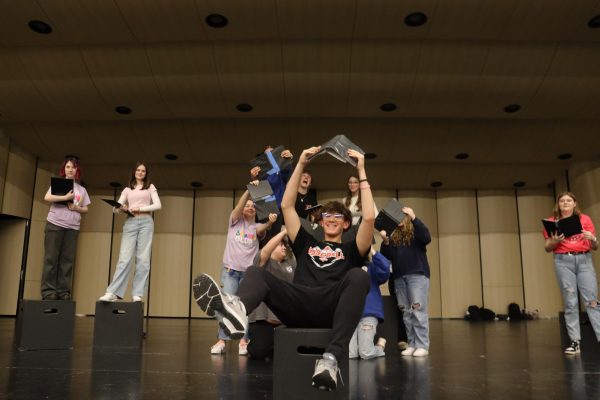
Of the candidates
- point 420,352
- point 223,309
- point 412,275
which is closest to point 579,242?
point 412,275

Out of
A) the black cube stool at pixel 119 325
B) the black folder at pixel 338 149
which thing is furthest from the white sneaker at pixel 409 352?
the black cube stool at pixel 119 325

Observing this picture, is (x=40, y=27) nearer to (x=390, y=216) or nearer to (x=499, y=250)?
(x=390, y=216)

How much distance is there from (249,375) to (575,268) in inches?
120

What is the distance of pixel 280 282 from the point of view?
89.6 inches

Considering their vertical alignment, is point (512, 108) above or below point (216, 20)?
below

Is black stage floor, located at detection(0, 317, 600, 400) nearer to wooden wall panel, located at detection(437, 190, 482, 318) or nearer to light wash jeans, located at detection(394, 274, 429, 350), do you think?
light wash jeans, located at detection(394, 274, 429, 350)

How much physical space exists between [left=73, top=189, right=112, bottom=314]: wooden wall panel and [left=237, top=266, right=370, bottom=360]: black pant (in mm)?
9095

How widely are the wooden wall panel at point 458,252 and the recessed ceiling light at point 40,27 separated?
26.2ft

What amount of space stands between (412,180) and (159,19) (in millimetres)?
6019

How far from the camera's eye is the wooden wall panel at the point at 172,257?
34.3 ft

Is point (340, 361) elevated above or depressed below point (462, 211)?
below

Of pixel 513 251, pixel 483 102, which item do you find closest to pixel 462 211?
pixel 513 251

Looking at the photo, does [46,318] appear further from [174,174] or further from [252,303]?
[174,174]

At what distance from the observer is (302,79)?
273 inches
